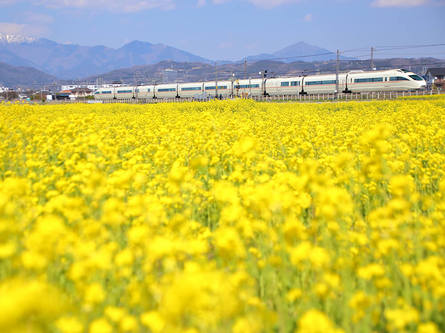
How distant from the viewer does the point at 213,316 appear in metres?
1.65

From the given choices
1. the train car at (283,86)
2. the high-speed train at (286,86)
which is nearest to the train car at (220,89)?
the high-speed train at (286,86)

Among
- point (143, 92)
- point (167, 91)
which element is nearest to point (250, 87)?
point (167, 91)

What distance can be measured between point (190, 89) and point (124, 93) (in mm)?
14131

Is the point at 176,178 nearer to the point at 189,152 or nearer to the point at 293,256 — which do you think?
the point at 293,256

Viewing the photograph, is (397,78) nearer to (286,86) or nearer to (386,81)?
(386,81)

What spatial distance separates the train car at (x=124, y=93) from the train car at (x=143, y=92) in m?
1.14

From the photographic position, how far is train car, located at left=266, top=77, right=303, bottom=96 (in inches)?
1731

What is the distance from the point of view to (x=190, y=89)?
53500mm

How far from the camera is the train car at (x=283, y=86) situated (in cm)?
4397

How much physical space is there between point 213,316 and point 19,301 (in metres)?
0.81

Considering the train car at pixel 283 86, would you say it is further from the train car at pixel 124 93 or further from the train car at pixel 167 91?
the train car at pixel 124 93

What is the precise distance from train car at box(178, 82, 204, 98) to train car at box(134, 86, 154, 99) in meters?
5.85

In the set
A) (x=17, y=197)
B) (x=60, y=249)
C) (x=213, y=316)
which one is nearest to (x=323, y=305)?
(x=213, y=316)

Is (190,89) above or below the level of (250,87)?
above
